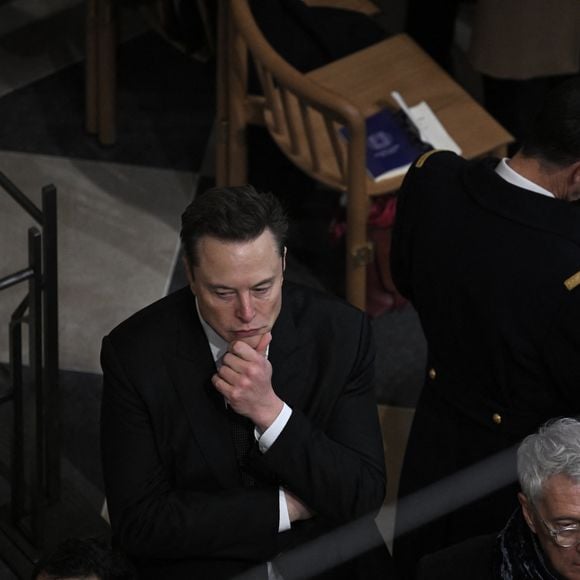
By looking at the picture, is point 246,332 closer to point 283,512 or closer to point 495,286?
point 283,512

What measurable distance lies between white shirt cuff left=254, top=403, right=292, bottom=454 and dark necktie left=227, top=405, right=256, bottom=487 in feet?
0.26

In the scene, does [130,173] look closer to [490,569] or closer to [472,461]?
[472,461]

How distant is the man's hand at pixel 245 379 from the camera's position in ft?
7.86

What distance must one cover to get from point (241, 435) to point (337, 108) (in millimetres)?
1306

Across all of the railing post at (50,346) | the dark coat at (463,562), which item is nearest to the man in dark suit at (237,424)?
the dark coat at (463,562)

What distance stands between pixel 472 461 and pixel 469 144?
50.7 inches

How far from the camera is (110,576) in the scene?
99.9 inches

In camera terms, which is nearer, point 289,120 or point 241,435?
point 241,435

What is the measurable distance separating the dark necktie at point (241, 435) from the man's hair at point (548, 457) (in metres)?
0.49

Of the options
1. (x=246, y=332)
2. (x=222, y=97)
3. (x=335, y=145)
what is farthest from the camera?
(x=222, y=97)

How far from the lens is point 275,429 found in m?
2.45

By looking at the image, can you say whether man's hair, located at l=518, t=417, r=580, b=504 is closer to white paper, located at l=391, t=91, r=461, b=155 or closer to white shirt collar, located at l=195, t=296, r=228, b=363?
white shirt collar, located at l=195, t=296, r=228, b=363

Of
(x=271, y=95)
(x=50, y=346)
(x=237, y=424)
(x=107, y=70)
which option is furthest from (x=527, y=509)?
(x=107, y=70)

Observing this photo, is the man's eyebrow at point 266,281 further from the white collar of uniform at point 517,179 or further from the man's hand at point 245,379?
the white collar of uniform at point 517,179
